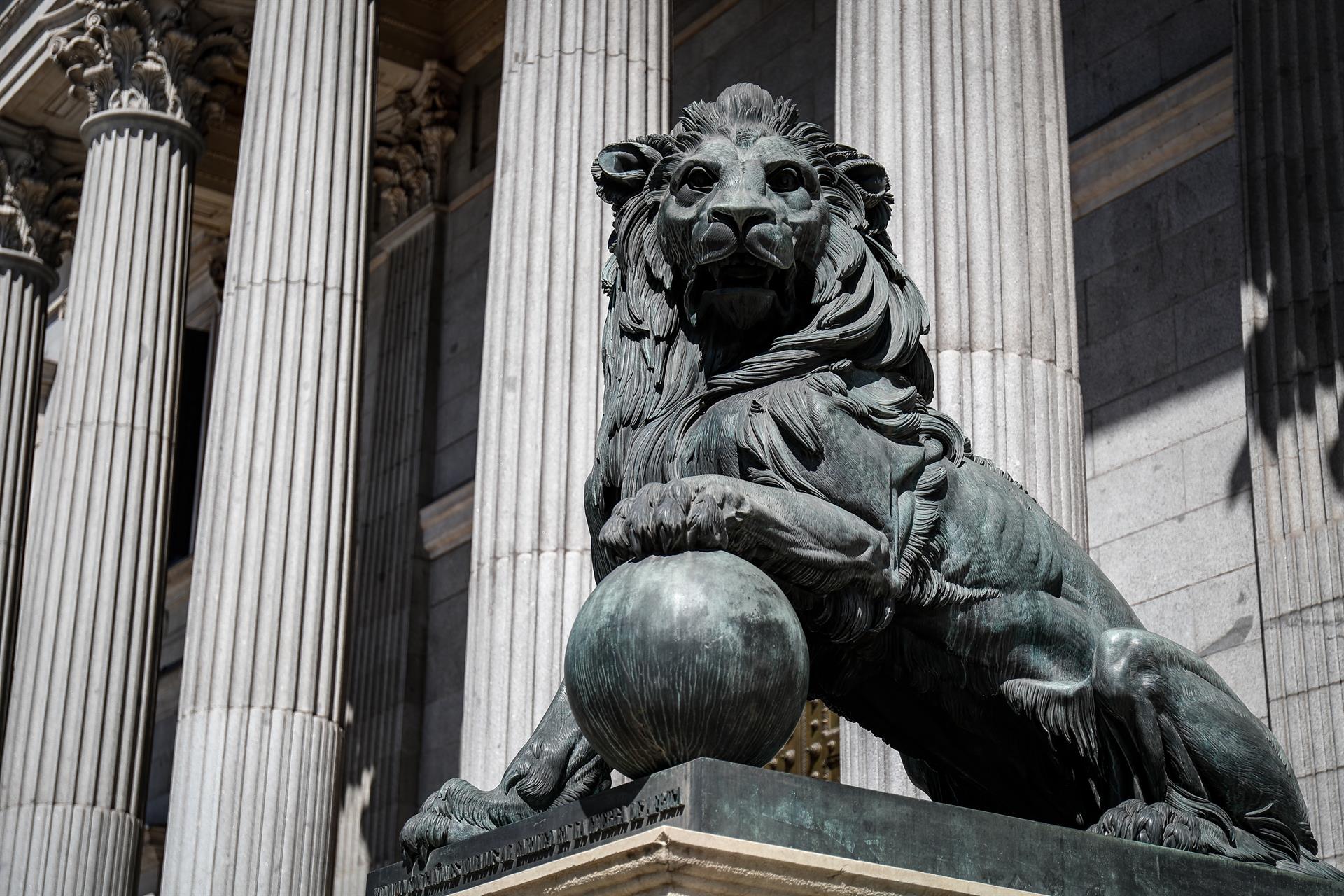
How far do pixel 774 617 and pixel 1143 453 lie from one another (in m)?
12.6

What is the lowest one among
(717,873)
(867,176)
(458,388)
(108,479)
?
(717,873)

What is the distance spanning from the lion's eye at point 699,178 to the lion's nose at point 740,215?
0.13 m

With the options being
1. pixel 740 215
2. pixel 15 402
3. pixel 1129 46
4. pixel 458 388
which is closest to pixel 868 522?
pixel 740 215

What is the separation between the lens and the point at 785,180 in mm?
4312

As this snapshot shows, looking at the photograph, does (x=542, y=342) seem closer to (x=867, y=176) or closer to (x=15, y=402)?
(x=867, y=176)

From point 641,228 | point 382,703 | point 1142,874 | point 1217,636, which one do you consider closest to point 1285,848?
point 1142,874

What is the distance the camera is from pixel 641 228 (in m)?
4.45

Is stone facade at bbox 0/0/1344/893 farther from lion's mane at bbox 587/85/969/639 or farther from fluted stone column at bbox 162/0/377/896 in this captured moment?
lion's mane at bbox 587/85/969/639

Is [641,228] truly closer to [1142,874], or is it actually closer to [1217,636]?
[1142,874]

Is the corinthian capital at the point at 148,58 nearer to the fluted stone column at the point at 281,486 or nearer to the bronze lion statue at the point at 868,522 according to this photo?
the fluted stone column at the point at 281,486

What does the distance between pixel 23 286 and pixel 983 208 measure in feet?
53.2

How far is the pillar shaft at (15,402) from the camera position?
2188 cm

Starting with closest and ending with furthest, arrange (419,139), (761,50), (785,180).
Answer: (785,180) < (761,50) < (419,139)

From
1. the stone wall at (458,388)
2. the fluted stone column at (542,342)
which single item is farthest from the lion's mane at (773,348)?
the stone wall at (458,388)
